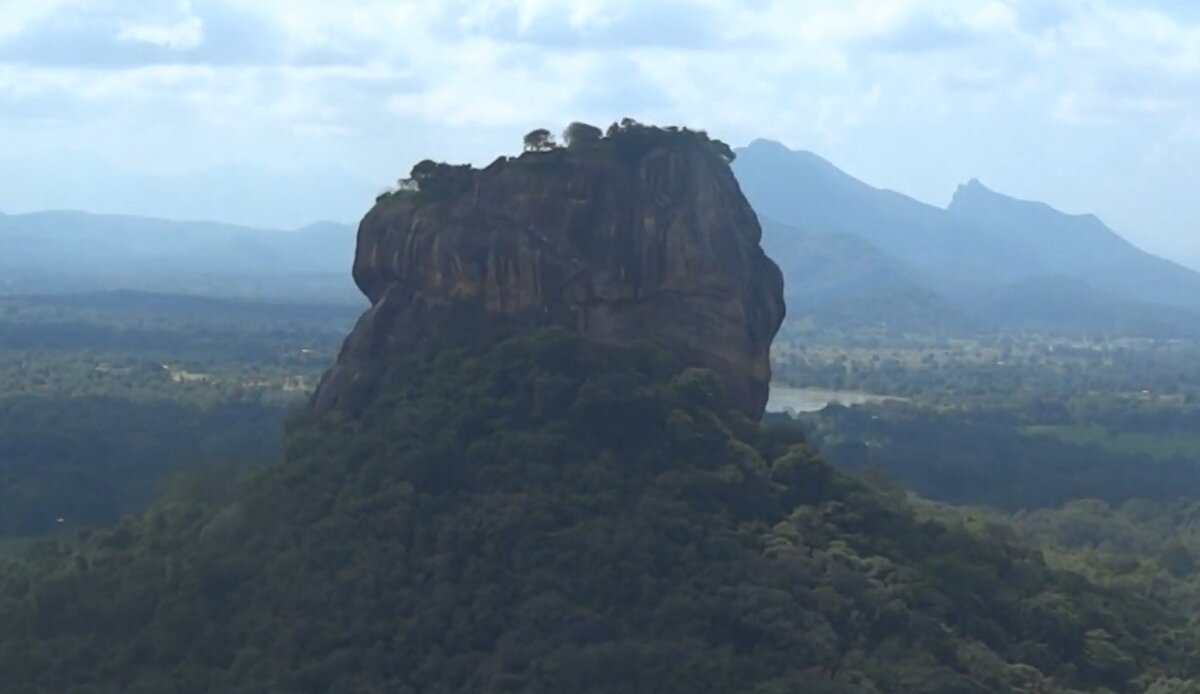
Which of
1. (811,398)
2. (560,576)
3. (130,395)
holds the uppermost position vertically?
(560,576)

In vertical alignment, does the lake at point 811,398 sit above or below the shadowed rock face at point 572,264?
below

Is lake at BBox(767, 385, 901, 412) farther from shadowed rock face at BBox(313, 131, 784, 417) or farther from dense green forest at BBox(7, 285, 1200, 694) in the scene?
shadowed rock face at BBox(313, 131, 784, 417)

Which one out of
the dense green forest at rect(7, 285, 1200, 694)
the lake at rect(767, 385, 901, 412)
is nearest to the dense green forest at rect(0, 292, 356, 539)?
the dense green forest at rect(7, 285, 1200, 694)

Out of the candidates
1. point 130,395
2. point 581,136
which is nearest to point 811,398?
point 130,395

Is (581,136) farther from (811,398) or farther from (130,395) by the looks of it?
(811,398)

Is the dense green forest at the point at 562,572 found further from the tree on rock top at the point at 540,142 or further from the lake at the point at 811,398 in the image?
the lake at the point at 811,398

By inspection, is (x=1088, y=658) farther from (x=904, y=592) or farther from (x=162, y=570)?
(x=162, y=570)

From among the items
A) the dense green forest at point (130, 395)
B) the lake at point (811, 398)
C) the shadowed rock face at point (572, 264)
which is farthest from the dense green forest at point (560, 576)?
the lake at point (811, 398)
